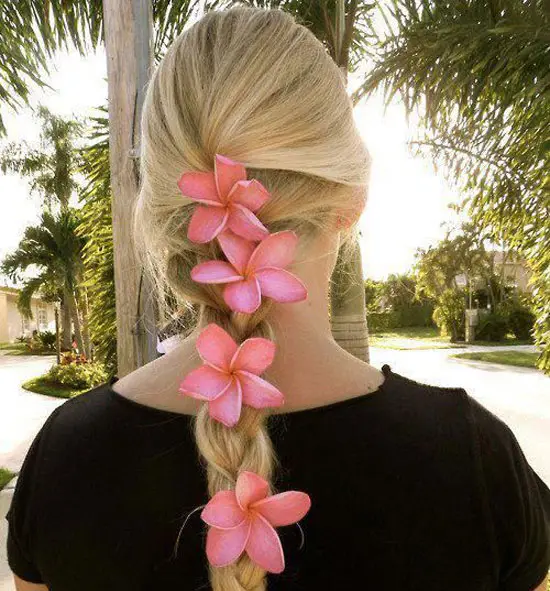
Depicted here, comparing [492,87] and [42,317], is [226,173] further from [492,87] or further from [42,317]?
[42,317]

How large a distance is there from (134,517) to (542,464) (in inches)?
227

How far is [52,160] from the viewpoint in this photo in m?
17.7

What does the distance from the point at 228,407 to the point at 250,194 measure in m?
0.27

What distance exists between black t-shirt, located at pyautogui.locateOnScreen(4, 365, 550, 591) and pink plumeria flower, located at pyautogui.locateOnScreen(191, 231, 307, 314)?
0.57 feet

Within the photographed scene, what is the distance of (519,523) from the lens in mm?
787

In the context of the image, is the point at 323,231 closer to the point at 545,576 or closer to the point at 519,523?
the point at 519,523

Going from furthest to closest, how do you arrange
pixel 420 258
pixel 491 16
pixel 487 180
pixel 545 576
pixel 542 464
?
1. pixel 420 258
2. pixel 542 464
3. pixel 487 180
4. pixel 491 16
5. pixel 545 576

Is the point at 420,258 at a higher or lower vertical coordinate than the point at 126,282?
higher

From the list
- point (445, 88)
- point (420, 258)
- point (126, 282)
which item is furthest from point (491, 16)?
point (420, 258)

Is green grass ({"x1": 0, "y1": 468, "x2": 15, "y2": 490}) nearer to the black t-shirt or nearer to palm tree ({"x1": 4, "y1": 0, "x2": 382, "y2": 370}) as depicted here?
palm tree ({"x1": 4, "y1": 0, "x2": 382, "y2": 370})

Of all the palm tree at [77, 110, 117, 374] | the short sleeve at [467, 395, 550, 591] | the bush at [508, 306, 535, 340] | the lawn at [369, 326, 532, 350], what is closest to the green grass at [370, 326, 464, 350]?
the lawn at [369, 326, 532, 350]

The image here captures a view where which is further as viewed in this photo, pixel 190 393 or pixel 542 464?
pixel 542 464

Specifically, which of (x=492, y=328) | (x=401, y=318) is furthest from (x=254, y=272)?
(x=401, y=318)

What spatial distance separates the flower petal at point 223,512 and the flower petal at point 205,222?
32cm
